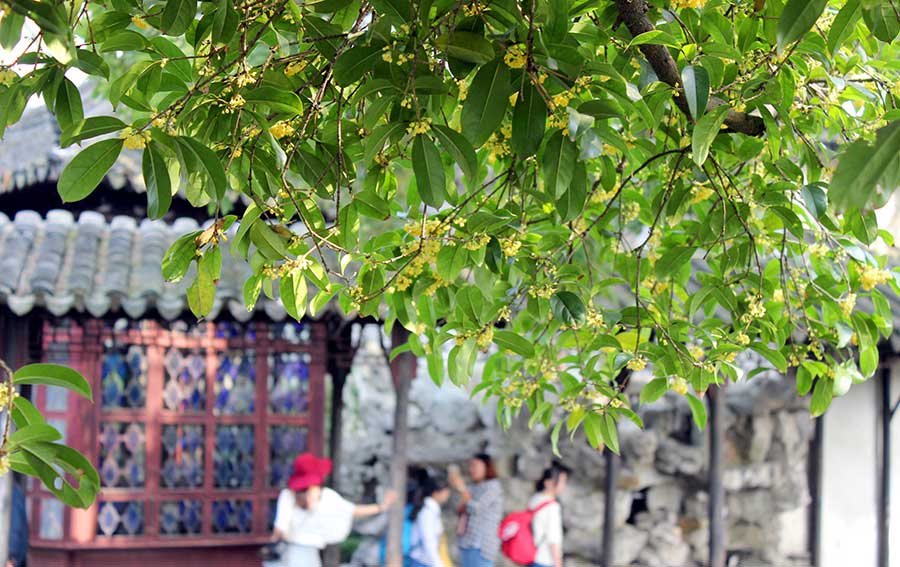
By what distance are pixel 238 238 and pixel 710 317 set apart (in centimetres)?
138

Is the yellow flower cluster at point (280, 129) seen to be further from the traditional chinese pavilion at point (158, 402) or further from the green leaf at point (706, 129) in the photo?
the traditional chinese pavilion at point (158, 402)

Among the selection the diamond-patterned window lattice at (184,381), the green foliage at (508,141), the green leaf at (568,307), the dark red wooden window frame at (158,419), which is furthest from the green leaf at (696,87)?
the diamond-patterned window lattice at (184,381)

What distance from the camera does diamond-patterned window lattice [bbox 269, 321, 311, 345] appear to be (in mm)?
6750

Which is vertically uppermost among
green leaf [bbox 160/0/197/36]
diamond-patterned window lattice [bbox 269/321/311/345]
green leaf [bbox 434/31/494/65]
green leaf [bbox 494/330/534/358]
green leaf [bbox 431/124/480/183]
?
green leaf [bbox 160/0/197/36]

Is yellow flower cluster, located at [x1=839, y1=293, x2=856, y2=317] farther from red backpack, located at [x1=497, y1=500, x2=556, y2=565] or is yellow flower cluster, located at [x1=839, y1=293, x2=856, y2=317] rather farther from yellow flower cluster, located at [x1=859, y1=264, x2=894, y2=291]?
red backpack, located at [x1=497, y1=500, x2=556, y2=565]

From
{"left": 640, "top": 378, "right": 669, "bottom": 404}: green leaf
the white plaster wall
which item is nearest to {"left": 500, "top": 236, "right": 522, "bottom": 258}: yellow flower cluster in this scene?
{"left": 640, "top": 378, "right": 669, "bottom": 404}: green leaf

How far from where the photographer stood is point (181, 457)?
6621 mm

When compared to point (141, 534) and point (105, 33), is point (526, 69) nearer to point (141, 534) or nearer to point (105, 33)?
point (105, 33)

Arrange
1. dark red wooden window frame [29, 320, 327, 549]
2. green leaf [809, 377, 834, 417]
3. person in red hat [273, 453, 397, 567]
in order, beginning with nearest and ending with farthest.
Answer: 1. green leaf [809, 377, 834, 417]
2. person in red hat [273, 453, 397, 567]
3. dark red wooden window frame [29, 320, 327, 549]

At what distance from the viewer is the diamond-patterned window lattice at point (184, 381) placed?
6.64m

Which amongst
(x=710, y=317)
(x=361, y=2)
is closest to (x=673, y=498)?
(x=710, y=317)

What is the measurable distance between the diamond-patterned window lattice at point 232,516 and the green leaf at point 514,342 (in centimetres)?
477

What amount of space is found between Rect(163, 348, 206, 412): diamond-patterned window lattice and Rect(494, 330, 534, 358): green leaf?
4.76 metres

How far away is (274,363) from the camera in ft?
22.3
